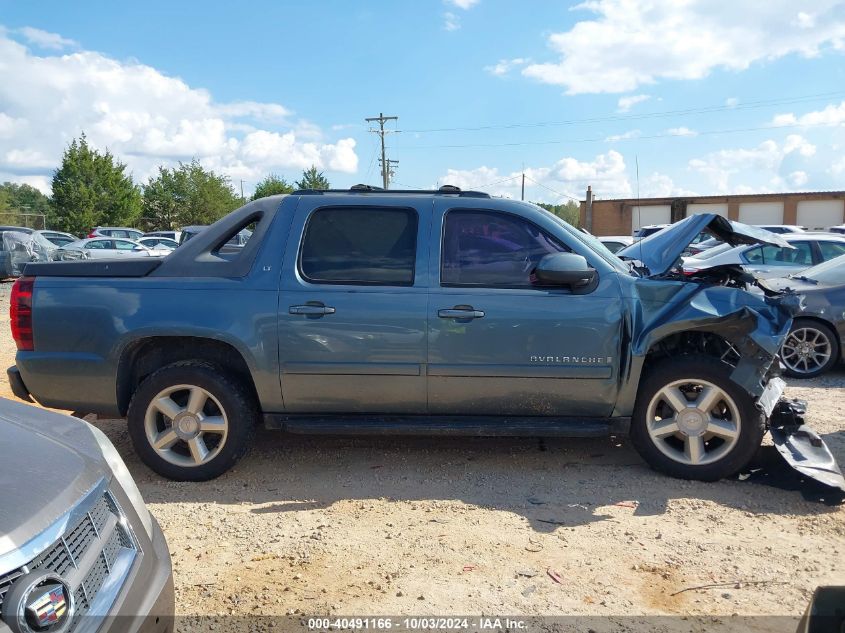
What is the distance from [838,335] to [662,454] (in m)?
4.27

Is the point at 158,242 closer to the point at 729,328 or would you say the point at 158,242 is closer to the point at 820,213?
the point at 729,328

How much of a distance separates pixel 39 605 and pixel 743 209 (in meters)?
50.1

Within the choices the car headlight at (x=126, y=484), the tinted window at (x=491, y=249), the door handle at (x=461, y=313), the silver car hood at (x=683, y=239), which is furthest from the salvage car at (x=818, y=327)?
the car headlight at (x=126, y=484)

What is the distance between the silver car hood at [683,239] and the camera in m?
4.34

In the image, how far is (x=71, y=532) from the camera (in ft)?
6.05

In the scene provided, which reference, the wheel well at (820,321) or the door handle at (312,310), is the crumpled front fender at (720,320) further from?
the wheel well at (820,321)

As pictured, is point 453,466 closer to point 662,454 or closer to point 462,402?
point 462,402

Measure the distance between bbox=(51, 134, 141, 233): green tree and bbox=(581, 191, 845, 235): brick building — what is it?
32.3 metres

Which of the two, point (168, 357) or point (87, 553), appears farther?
point (168, 357)

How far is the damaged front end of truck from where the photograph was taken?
156 inches

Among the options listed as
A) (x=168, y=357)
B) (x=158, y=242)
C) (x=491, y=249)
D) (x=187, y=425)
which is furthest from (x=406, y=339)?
(x=158, y=242)

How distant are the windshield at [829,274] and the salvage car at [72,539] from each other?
7.51 meters

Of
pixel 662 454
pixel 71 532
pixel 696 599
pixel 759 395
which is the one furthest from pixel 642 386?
pixel 71 532

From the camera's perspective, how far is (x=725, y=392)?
401cm
